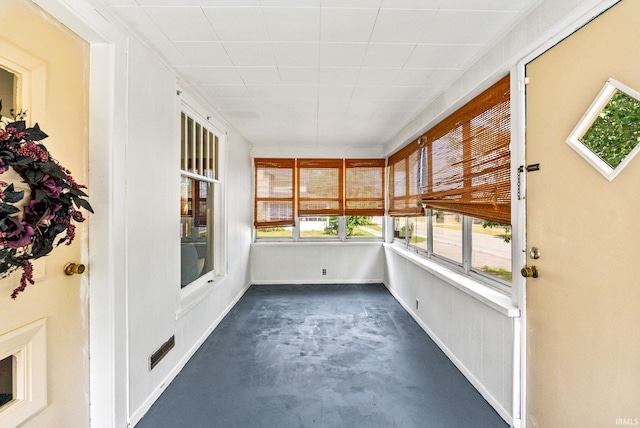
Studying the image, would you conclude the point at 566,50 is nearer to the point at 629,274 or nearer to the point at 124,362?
the point at 629,274

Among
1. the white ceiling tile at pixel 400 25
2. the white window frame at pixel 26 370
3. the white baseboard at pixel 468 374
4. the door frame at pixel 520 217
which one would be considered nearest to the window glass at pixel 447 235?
the white baseboard at pixel 468 374

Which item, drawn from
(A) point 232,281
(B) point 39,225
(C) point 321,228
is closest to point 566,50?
(B) point 39,225

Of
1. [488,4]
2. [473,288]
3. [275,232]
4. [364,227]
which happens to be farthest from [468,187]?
[275,232]

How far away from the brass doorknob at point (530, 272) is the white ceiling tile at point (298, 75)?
2066 millimetres

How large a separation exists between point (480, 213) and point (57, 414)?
292 cm

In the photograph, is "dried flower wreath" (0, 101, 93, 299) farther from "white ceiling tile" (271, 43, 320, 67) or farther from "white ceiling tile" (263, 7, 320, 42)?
"white ceiling tile" (271, 43, 320, 67)

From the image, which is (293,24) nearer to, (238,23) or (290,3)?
(290,3)

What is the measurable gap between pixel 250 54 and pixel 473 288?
2.48m

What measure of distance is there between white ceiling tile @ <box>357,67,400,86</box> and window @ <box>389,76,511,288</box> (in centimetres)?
72

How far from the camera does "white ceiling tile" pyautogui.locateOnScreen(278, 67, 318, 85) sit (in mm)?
2422

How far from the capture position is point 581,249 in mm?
1450

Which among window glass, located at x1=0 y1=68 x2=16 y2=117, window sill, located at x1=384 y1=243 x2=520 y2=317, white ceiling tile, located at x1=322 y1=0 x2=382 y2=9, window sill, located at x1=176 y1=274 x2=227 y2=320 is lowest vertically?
window sill, located at x1=176 y1=274 x2=227 y2=320

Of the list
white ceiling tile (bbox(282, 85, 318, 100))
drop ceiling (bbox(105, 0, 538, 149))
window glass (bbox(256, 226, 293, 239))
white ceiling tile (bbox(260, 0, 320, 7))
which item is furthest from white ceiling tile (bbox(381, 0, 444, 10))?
window glass (bbox(256, 226, 293, 239))

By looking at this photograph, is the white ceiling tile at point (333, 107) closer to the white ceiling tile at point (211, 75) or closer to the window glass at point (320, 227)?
the white ceiling tile at point (211, 75)
